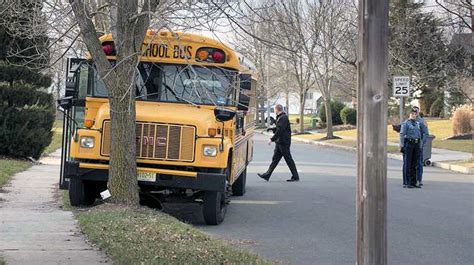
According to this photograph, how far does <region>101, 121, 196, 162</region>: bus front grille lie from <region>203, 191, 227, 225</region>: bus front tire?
0.66m

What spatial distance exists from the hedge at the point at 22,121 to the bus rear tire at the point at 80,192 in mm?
9684

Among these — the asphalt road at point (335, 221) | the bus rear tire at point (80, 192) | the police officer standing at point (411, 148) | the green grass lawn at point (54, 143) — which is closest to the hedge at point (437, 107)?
the green grass lawn at point (54, 143)

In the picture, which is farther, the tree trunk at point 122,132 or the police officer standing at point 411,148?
the police officer standing at point 411,148

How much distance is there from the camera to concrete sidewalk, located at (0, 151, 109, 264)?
699 cm

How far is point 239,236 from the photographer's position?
31.3 ft

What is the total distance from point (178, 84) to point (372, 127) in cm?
687

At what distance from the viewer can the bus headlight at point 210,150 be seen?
9.93 m

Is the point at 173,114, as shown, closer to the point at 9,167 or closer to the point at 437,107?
the point at 9,167

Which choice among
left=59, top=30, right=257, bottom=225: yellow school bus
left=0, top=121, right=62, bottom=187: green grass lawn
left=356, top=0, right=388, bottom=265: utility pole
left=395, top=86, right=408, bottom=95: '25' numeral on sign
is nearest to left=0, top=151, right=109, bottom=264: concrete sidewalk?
left=59, top=30, right=257, bottom=225: yellow school bus

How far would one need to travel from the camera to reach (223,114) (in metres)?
10.4

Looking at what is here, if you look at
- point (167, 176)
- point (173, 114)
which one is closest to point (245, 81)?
point (173, 114)

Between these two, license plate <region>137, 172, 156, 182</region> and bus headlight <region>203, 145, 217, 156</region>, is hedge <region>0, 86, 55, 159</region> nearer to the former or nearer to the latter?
license plate <region>137, 172, 156, 182</region>

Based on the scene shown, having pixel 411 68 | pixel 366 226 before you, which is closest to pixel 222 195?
pixel 366 226

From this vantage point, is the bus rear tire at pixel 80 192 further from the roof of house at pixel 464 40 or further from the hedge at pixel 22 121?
the roof of house at pixel 464 40
